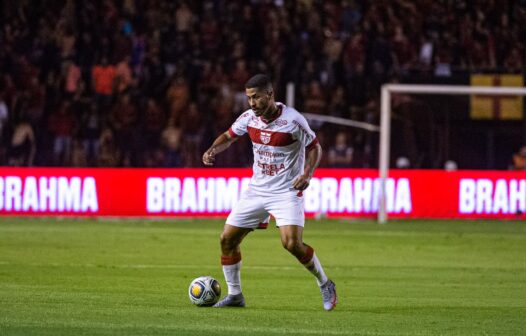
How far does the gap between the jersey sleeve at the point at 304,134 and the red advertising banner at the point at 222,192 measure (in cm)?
1391

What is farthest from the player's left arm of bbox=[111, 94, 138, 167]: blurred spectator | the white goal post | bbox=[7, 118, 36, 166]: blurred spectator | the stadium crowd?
→ bbox=[7, 118, 36, 166]: blurred spectator

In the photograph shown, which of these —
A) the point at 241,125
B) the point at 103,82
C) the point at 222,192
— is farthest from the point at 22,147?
the point at 241,125

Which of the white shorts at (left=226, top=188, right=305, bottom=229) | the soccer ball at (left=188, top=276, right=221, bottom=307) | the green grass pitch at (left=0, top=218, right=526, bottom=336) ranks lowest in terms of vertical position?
the green grass pitch at (left=0, top=218, right=526, bottom=336)

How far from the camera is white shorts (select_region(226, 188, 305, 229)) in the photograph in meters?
11.8

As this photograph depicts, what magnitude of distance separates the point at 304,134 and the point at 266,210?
2.66 ft

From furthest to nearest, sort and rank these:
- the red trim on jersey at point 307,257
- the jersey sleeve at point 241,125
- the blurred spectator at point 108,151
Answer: the blurred spectator at point 108,151, the jersey sleeve at point 241,125, the red trim on jersey at point 307,257

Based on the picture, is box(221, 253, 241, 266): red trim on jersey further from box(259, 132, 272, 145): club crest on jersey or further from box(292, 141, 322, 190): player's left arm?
box(259, 132, 272, 145): club crest on jersey

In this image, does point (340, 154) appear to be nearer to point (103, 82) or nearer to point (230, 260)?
point (103, 82)

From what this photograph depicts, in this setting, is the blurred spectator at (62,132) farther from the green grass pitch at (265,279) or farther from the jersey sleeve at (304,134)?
the jersey sleeve at (304,134)

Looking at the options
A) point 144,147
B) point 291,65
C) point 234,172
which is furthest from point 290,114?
point 291,65

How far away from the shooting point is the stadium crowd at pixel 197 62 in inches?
1107

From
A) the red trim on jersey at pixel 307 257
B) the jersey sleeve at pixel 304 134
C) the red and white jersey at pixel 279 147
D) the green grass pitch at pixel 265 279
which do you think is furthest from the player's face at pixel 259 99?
the green grass pitch at pixel 265 279

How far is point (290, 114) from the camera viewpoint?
39.0 feet

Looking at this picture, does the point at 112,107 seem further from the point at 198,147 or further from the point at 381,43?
the point at 381,43
